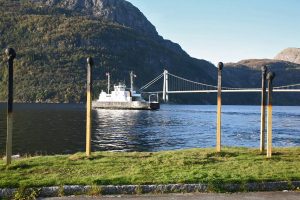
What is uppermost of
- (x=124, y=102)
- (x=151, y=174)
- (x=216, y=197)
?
(x=124, y=102)

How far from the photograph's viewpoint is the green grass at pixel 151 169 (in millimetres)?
8938

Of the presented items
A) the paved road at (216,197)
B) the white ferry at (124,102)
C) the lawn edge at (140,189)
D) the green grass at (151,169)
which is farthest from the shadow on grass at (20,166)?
the white ferry at (124,102)

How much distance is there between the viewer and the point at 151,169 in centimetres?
1007

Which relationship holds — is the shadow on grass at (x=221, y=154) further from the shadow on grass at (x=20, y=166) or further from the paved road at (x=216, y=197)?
the shadow on grass at (x=20, y=166)

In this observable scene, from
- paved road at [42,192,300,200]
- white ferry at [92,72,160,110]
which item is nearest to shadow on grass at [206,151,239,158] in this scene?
paved road at [42,192,300,200]

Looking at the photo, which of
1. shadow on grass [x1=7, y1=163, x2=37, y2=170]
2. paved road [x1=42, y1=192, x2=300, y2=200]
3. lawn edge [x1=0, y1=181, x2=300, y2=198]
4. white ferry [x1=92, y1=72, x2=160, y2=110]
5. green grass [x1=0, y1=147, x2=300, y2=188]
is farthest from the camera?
white ferry [x1=92, y1=72, x2=160, y2=110]

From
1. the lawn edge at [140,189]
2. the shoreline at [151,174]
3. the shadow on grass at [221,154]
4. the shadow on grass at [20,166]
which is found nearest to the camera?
the lawn edge at [140,189]

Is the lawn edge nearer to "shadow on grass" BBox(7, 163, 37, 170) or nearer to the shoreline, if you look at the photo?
the shoreline

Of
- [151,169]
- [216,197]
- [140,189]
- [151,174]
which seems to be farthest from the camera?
[151,169]

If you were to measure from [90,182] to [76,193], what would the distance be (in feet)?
1.52

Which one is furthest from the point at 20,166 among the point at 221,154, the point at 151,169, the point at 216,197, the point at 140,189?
the point at 221,154

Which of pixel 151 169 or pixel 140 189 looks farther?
pixel 151 169

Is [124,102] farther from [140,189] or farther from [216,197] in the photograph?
[216,197]

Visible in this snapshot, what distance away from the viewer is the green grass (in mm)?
8938
